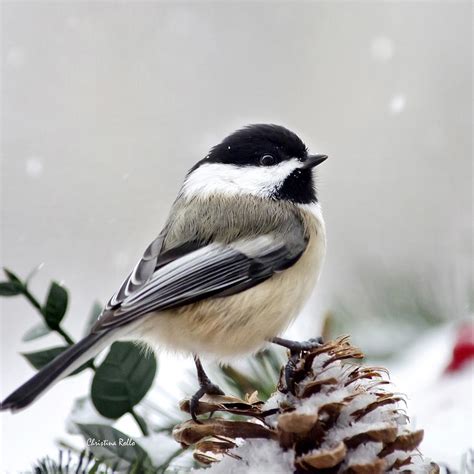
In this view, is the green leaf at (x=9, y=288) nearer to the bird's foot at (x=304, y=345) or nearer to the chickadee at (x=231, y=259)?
the chickadee at (x=231, y=259)

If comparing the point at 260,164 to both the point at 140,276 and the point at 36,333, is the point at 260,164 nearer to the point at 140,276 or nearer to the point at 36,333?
the point at 140,276

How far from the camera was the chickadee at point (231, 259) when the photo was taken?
825 millimetres

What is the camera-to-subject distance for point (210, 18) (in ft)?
7.02

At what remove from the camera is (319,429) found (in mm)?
580

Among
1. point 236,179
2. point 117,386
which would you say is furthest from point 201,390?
point 236,179

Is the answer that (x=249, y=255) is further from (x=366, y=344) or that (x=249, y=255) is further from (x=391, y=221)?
(x=391, y=221)

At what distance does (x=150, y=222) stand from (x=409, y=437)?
Result: 50.4 inches

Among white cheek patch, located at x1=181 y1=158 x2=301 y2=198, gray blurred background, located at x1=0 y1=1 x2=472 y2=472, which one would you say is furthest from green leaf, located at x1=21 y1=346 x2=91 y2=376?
gray blurred background, located at x1=0 y1=1 x2=472 y2=472

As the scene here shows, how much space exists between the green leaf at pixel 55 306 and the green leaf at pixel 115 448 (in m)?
0.10

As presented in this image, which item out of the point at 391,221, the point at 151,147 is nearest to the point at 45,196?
the point at 151,147

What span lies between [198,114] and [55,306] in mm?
1377

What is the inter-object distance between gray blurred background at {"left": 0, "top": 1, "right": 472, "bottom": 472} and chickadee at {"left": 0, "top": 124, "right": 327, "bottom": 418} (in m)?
0.65

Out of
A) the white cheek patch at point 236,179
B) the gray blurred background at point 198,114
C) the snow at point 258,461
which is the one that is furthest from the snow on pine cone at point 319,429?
the gray blurred background at point 198,114

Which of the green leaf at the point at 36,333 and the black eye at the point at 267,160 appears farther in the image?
the black eye at the point at 267,160
